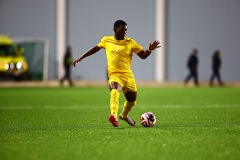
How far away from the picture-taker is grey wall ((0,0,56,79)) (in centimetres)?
4291

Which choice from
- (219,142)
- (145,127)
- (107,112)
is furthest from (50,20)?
(219,142)

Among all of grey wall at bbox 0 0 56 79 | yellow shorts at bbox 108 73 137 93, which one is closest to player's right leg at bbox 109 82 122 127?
yellow shorts at bbox 108 73 137 93

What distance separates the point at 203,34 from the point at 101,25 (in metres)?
6.77

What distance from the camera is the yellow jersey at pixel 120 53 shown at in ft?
40.8

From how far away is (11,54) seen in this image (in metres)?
36.8

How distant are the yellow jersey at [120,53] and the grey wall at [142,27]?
29.2 meters

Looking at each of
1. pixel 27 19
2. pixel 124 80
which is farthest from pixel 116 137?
pixel 27 19

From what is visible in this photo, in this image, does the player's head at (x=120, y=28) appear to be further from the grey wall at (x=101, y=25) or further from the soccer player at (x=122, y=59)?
the grey wall at (x=101, y=25)

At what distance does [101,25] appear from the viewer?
42.8 metres

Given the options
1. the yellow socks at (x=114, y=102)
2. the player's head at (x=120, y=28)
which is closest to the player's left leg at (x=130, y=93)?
the yellow socks at (x=114, y=102)

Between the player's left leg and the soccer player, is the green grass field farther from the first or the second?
the soccer player

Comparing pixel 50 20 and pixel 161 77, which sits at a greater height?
pixel 50 20

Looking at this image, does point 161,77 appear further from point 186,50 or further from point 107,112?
point 107,112

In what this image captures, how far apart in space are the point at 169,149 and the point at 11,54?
28.5 metres
